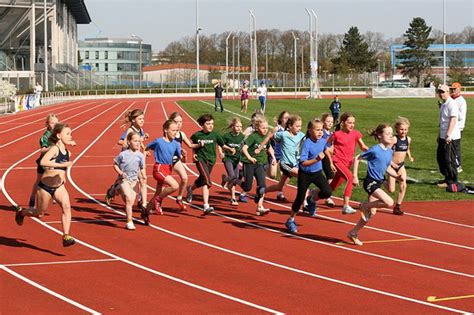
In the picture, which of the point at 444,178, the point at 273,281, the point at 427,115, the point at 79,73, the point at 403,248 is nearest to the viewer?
the point at 273,281

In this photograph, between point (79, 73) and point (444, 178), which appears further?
point (79, 73)

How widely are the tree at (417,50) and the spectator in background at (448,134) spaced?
10419cm

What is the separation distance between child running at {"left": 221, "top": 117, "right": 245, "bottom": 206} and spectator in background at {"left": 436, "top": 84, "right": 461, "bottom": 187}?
4.54 metres

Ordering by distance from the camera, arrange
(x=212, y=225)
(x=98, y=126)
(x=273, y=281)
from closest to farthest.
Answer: (x=273, y=281) → (x=212, y=225) → (x=98, y=126)

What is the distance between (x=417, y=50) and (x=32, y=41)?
61931 mm

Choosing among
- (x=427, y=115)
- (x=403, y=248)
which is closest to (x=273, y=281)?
(x=403, y=248)

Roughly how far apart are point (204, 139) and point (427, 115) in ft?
97.4

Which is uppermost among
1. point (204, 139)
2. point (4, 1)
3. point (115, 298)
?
point (4, 1)

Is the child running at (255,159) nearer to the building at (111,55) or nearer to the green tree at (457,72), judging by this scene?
the green tree at (457,72)

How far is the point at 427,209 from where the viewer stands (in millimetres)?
14469

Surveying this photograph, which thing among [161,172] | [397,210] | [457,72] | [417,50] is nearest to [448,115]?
[397,210]

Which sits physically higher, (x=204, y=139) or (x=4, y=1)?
(x=4, y=1)

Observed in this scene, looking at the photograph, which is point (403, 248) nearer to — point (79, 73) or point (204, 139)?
point (204, 139)

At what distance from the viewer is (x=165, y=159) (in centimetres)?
1360
